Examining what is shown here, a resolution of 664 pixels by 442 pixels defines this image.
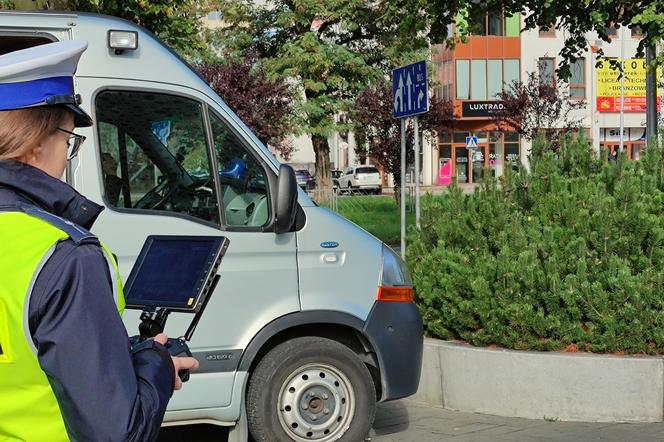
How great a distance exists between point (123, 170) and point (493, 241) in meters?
3.41

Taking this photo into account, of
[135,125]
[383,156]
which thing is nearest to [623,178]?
[135,125]

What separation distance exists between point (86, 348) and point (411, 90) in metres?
8.86

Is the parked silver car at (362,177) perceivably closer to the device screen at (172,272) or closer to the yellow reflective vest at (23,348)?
the device screen at (172,272)

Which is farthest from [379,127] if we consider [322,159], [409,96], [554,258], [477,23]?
[554,258]

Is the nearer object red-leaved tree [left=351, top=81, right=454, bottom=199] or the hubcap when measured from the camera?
the hubcap

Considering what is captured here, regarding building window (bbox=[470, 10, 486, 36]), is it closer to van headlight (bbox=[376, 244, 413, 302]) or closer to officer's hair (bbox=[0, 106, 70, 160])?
van headlight (bbox=[376, 244, 413, 302])

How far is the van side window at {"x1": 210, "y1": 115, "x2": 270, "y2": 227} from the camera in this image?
5.59 metres

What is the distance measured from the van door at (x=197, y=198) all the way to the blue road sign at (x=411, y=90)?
4.44m

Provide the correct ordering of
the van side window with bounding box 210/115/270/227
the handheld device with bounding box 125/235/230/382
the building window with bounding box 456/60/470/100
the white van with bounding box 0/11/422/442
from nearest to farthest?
1. the handheld device with bounding box 125/235/230/382
2. the white van with bounding box 0/11/422/442
3. the van side window with bounding box 210/115/270/227
4. the building window with bounding box 456/60/470/100

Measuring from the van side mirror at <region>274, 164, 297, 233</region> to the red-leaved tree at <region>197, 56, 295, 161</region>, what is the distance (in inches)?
894

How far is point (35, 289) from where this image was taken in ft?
5.49

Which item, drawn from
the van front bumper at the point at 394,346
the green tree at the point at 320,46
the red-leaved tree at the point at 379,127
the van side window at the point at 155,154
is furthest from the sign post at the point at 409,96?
the green tree at the point at 320,46

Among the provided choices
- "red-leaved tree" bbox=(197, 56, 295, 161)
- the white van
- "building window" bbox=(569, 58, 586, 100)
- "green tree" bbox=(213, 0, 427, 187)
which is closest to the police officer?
the white van

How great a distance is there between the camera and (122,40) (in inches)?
212
